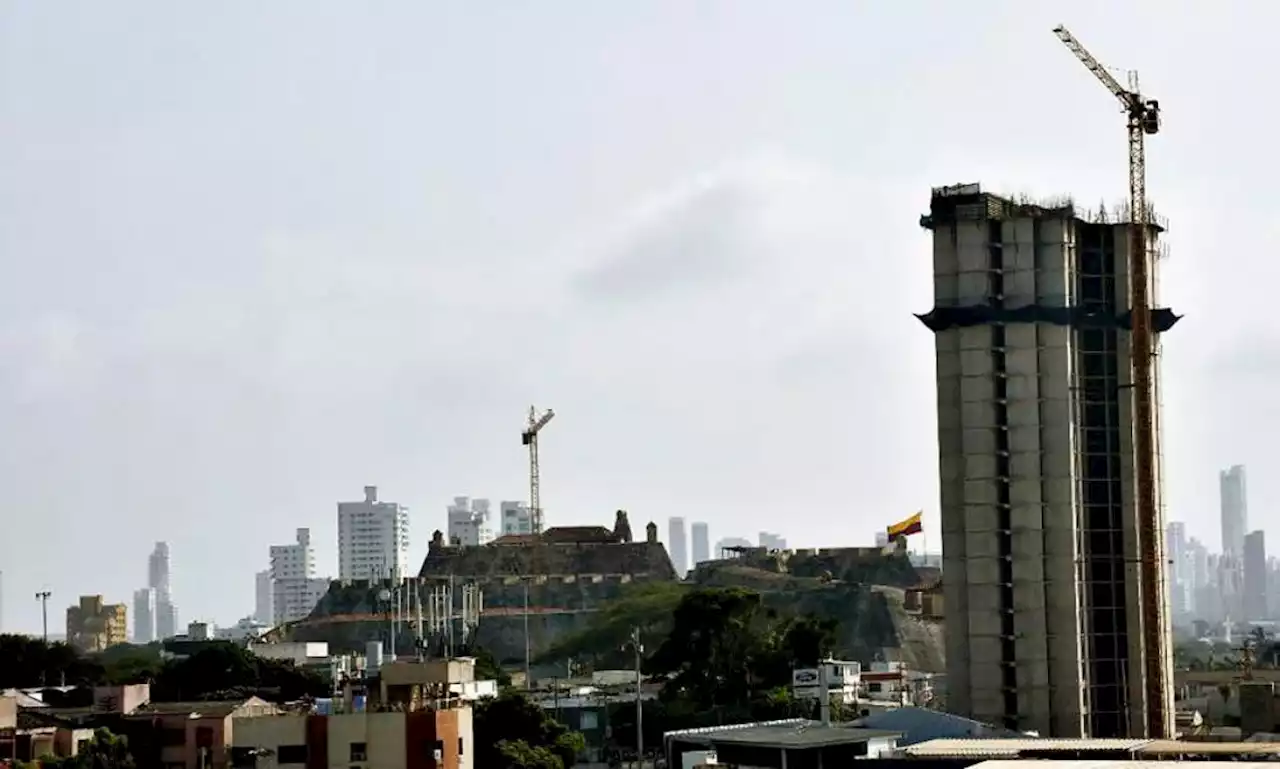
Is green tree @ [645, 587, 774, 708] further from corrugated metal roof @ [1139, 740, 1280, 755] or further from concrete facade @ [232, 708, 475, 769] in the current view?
corrugated metal roof @ [1139, 740, 1280, 755]

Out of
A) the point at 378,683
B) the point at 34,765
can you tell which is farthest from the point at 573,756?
the point at 34,765

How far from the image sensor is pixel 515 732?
103m

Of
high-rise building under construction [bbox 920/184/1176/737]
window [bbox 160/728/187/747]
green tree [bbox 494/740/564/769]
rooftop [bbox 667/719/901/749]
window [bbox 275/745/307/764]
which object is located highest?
high-rise building under construction [bbox 920/184/1176/737]

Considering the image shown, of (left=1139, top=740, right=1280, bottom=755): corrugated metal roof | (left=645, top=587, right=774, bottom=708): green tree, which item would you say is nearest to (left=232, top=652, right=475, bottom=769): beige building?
(left=1139, top=740, right=1280, bottom=755): corrugated metal roof

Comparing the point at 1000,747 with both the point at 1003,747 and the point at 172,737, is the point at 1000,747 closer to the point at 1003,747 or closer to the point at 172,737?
the point at 1003,747

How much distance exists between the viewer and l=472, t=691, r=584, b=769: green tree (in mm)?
100769

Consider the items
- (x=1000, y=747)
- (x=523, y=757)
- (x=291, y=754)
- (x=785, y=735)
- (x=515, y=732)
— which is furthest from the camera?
(x=515, y=732)

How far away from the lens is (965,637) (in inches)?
4350

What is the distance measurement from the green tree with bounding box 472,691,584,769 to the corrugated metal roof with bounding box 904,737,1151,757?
2705 centimetres

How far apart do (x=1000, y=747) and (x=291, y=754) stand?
1107 inches

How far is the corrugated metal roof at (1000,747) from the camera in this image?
7081 centimetres

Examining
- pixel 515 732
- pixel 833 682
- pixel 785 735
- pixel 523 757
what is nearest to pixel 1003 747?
pixel 785 735

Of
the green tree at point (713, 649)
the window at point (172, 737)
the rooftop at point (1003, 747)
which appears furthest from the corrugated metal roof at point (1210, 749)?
the green tree at point (713, 649)

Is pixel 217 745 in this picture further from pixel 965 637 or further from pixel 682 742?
pixel 965 637
